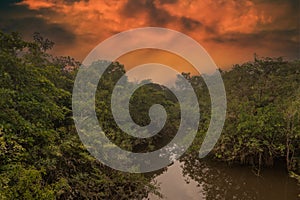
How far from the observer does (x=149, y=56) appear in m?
20.8

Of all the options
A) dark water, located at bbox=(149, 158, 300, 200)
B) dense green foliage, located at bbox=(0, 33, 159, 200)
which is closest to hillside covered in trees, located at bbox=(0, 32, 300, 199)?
dense green foliage, located at bbox=(0, 33, 159, 200)

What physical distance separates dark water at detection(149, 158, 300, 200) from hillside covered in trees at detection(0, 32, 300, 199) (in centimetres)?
79

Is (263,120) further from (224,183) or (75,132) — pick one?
(75,132)

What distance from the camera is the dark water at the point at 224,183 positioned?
16.2 metres

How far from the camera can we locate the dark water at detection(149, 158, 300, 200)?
16219 millimetres

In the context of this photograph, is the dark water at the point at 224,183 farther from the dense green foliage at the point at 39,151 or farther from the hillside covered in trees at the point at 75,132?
the dense green foliage at the point at 39,151

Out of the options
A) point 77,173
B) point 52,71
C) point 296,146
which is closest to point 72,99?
point 52,71

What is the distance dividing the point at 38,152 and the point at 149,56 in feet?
39.2

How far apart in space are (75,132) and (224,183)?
9269 millimetres

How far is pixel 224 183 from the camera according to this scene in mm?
18125

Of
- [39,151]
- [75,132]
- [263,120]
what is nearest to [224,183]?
[263,120]

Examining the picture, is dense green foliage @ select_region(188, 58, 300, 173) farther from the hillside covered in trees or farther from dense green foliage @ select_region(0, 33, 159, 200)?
dense green foliage @ select_region(0, 33, 159, 200)

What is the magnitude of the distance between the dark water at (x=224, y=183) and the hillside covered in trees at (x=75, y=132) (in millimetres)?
785

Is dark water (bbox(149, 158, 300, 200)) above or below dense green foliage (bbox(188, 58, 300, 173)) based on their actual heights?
below
